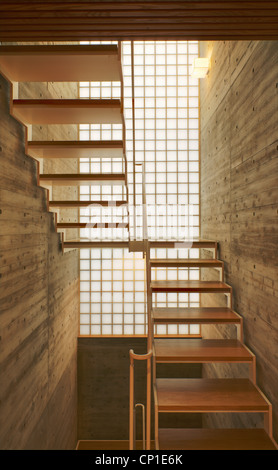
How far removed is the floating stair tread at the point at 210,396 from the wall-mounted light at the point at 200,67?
156 inches

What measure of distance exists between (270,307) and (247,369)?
0.82m

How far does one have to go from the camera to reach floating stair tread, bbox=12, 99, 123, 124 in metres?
2.23

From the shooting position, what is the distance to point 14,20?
1.78 metres

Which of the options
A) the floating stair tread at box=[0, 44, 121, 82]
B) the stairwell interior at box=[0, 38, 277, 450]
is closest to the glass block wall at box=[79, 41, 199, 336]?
the stairwell interior at box=[0, 38, 277, 450]

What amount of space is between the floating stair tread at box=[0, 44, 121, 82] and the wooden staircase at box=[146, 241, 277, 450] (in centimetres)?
165

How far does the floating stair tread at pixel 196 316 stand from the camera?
2.77 meters

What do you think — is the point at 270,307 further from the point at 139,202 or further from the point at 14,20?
the point at 139,202

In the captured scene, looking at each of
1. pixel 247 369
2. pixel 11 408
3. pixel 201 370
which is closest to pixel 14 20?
pixel 11 408

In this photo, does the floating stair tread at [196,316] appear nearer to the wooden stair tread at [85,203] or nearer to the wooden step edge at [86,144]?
the wooden stair tread at [85,203]

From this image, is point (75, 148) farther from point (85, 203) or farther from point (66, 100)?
point (85, 203)

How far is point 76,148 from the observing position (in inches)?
102

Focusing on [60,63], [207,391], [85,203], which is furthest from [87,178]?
[207,391]

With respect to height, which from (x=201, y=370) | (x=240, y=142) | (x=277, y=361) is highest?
(x=240, y=142)

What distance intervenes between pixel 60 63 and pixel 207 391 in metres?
2.58
